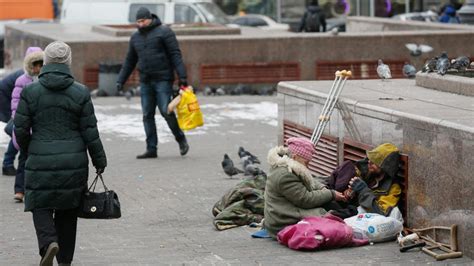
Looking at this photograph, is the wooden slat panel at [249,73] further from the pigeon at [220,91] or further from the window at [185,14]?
the window at [185,14]

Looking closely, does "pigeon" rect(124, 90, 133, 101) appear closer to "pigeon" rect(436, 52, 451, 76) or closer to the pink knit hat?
"pigeon" rect(436, 52, 451, 76)

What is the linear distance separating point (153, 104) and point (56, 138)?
608cm

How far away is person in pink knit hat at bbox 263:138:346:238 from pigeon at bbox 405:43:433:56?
12.6 m

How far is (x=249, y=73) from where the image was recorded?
73.3 ft

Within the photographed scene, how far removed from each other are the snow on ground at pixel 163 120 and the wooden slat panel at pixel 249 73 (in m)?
1.70

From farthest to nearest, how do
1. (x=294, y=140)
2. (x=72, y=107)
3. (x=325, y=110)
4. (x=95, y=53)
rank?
1. (x=95, y=53)
2. (x=325, y=110)
3. (x=294, y=140)
4. (x=72, y=107)

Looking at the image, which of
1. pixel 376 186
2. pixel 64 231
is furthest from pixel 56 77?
pixel 376 186

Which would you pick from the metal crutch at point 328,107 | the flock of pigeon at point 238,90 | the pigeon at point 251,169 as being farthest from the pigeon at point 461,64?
the flock of pigeon at point 238,90

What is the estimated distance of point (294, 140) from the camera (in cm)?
930

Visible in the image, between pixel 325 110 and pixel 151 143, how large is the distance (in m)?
3.91

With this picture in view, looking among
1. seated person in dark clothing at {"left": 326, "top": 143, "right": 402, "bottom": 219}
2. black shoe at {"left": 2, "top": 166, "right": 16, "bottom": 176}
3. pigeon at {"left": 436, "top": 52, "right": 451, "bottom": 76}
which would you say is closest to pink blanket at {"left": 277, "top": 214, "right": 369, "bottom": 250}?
seated person in dark clothing at {"left": 326, "top": 143, "right": 402, "bottom": 219}

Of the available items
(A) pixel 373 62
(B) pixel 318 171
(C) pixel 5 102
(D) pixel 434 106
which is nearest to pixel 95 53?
(A) pixel 373 62

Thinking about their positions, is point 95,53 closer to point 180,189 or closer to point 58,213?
point 180,189

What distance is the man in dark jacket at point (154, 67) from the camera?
14375 mm
